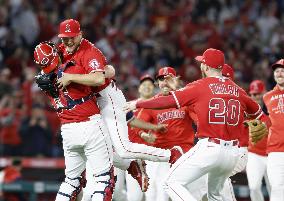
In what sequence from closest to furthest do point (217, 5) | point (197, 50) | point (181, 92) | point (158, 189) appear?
point (181, 92) < point (158, 189) < point (197, 50) < point (217, 5)

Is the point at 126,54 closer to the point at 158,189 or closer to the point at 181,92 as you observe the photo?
the point at 158,189

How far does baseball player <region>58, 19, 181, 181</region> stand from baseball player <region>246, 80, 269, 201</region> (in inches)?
87.2

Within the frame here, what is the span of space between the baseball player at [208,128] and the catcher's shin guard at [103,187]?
709mm

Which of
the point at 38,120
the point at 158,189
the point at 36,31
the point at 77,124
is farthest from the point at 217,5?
the point at 77,124

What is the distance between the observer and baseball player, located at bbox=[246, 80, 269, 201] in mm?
12750

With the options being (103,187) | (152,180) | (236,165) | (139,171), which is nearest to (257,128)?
(236,165)

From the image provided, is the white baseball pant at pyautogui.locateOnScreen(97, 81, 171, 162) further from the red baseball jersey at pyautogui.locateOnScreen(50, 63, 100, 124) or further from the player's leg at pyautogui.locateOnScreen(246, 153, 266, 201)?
the player's leg at pyautogui.locateOnScreen(246, 153, 266, 201)

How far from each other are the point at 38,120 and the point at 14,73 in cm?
267

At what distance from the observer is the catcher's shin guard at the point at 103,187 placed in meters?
10.1

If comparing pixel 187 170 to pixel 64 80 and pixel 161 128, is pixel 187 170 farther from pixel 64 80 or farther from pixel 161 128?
pixel 161 128

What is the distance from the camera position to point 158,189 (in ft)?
39.4

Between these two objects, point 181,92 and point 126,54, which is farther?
point 126,54

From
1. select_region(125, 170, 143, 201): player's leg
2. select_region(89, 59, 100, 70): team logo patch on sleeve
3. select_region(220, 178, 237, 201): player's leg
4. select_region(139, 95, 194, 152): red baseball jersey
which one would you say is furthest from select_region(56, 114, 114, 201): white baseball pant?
select_region(125, 170, 143, 201): player's leg

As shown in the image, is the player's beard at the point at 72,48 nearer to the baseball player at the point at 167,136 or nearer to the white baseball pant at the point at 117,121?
the white baseball pant at the point at 117,121
